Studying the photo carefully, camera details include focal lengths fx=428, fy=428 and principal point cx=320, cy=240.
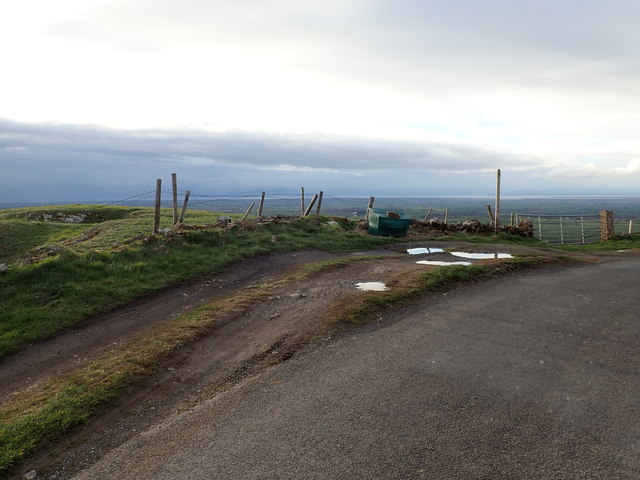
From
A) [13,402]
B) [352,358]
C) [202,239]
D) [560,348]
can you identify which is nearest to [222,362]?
[352,358]

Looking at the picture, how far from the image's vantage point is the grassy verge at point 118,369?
19.7 ft

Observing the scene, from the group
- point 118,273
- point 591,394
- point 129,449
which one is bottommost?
point 129,449

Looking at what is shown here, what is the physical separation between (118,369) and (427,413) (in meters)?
5.36

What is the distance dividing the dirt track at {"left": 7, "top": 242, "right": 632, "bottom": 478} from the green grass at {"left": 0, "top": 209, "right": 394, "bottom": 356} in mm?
659

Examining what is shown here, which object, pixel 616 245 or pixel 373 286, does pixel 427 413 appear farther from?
pixel 616 245

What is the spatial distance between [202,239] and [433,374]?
12969mm

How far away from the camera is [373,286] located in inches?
493

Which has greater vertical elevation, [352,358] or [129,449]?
[352,358]

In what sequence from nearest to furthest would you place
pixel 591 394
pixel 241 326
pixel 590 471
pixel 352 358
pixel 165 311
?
pixel 590 471, pixel 591 394, pixel 352 358, pixel 241 326, pixel 165 311

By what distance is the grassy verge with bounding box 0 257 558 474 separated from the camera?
19.7 feet

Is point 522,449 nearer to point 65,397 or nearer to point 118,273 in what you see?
point 65,397

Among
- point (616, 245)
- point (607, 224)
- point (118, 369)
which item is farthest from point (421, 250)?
point (607, 224)

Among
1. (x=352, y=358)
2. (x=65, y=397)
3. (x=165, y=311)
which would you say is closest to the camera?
→ (x=65, y=397)

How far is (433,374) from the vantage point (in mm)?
7000
